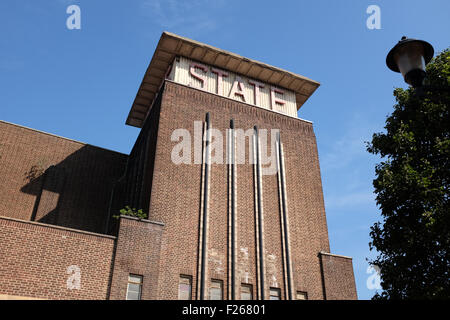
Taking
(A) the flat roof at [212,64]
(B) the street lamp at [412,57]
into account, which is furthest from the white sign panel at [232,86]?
(B) the street lamp at [412,57]

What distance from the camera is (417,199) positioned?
550 inches

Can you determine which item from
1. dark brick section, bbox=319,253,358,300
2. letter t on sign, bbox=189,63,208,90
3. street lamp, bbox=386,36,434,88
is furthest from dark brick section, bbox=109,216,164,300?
street lamp, bbox=386,36,434,88

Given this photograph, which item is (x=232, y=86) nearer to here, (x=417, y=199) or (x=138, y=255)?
(x=138, y=255)

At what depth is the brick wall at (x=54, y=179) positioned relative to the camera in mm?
27047

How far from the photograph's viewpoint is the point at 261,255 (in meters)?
21.6

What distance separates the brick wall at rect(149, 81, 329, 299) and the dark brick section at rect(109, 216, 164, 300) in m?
0.51

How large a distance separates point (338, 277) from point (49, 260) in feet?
48.6

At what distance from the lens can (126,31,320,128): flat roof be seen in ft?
90.5

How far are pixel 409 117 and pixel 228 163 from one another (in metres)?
11.0

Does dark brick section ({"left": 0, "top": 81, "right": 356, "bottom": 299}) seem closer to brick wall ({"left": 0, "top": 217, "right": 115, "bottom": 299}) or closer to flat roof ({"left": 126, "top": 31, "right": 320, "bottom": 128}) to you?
brick wall ({"left": 0, "top": 217, "right": 115, "bottom": 299})

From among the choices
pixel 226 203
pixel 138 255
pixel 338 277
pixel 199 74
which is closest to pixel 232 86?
pixel 199 74

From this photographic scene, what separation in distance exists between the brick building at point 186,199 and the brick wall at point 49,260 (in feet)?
0.14

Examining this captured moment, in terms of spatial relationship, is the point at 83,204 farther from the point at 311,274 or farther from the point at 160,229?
the point at 311,274

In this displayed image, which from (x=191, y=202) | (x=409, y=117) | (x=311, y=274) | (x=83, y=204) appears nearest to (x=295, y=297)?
(x=311, y=274)
